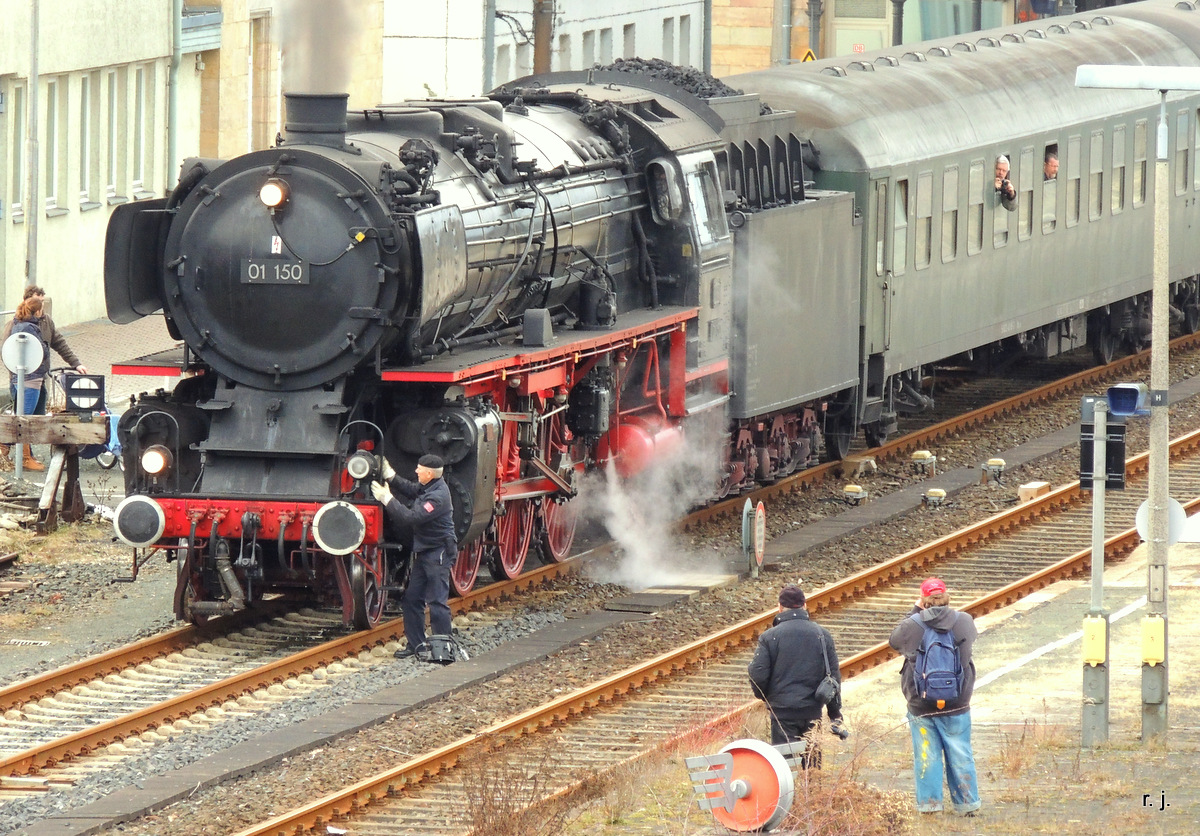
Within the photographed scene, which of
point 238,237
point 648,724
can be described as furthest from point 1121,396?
point 238,237

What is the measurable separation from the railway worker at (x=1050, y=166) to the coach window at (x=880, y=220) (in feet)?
12.6

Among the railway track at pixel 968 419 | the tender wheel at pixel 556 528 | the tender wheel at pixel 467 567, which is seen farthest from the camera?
the railway track at pixel 968 419

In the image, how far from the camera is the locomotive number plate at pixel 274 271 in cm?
1411

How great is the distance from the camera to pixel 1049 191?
24484mm

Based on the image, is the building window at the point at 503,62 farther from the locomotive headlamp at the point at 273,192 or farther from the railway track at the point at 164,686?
the locomotive headlamp at the point at 273,192

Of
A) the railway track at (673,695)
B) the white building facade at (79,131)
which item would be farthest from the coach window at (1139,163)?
the white building facade at (79,131)

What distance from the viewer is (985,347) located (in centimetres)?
2683

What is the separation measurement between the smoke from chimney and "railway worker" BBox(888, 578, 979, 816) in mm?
5722

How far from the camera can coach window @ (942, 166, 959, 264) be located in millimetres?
22172

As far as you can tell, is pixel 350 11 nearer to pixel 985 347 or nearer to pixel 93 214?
pixel 985 347

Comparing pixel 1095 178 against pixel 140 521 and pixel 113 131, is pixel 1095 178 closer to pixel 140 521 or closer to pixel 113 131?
pixel 113 131

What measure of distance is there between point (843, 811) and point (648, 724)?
2.94 m

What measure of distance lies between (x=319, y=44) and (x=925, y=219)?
8.78 meters

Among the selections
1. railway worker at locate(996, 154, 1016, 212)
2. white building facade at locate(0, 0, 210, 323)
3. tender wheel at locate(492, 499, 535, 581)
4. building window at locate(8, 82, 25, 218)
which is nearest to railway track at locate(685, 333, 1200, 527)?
railway worker at locate(996, 154, 1016, 212)
